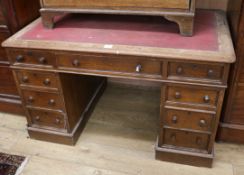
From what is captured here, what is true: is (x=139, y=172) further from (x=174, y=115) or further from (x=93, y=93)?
(x=93, y=93)

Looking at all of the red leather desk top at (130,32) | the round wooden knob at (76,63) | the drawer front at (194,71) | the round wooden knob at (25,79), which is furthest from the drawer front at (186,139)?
the round wooden knob at (25,79)

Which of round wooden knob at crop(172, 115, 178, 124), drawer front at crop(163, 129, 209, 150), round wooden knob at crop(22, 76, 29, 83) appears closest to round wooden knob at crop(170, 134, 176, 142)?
drawer front at crop(163, 129, 209, 150)

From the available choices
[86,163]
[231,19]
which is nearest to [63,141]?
[86,163]

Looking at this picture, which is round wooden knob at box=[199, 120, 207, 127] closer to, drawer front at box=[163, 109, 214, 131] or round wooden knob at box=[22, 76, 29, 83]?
drawer front at box=[163, 109, 214, 131]

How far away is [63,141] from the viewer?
70.5 inches

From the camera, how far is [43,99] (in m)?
1.64

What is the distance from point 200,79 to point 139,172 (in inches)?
27.1

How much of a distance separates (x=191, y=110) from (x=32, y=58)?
3.03 ft

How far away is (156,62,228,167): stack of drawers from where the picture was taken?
1279mm

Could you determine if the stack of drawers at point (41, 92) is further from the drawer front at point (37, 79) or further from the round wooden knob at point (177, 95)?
the round wooden knob at point (177, 95)

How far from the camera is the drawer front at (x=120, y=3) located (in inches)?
52.4

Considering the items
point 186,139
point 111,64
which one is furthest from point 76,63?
point 186,139

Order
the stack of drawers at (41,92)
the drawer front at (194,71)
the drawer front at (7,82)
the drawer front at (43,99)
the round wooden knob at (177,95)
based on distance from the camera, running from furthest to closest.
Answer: the drawer front at (7,82)
the drawer front at (43,99)
the stack of drawers at (41,92)
the round wooden knob at (177,95)
the drawer front at (194,71)

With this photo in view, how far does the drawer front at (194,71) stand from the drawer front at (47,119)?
79 cm
